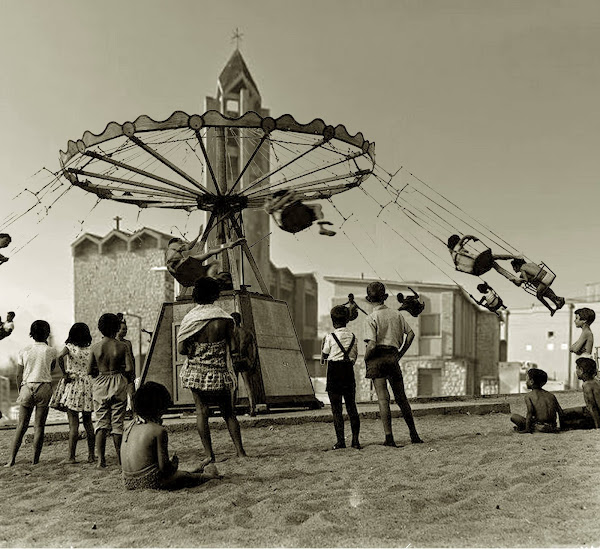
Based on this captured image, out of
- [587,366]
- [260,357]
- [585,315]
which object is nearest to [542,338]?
[260,357]

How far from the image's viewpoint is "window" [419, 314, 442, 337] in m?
35.3

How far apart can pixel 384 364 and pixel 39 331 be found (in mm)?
3556

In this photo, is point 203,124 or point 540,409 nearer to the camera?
point 540,409

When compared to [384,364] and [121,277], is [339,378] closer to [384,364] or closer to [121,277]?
[384,364]

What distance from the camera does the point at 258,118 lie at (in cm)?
1084

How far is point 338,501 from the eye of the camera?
5.10 metres

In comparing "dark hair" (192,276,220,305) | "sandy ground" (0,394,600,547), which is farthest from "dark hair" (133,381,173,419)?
"dark hair" (192,276,220,305)

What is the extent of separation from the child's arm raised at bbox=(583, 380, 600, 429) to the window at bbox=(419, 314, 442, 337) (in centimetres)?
2657

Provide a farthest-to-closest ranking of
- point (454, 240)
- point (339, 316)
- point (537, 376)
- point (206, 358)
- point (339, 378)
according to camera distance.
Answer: point (454, 240) → point (537, 376) → point (339, 316) → point (339, 378) → point (206, 358)

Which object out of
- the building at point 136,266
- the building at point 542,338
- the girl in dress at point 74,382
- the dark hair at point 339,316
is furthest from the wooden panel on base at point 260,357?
the building at point 542,338

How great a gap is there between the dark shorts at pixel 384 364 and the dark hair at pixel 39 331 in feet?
11.0

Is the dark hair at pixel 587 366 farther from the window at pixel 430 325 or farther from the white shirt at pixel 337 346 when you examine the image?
the window at pixel 430 325

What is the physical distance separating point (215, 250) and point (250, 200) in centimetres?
188

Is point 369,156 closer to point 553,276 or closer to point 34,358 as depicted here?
point 553,276
